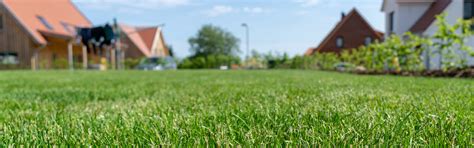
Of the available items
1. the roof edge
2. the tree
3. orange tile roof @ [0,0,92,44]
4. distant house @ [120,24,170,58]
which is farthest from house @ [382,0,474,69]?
the tree

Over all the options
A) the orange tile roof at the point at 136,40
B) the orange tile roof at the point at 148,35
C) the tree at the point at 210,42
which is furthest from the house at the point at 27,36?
the tree at the point at 210,42

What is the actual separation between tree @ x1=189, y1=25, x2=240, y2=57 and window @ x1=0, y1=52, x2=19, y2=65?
32814 mm

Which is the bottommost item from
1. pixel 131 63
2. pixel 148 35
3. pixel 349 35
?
pixel 131 63

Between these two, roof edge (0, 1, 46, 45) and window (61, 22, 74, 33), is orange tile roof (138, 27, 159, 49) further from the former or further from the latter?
roof edge (0, 1, 46, 45)

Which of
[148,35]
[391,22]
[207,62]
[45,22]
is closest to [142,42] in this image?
[148,35]

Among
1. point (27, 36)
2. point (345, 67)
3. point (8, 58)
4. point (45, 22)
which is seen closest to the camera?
point (345, 67)

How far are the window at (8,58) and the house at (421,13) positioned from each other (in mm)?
22834

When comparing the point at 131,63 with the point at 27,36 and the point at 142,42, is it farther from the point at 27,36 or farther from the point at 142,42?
the point at 142,42

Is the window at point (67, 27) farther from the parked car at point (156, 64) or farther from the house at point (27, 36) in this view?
the parked car at point (156, 64)

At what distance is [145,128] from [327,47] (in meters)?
29.2

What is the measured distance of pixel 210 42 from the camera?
54.1 meters

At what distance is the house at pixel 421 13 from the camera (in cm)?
1121

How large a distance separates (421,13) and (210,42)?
4072 centimetres

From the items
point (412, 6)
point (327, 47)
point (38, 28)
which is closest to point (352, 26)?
point (327, 47)
